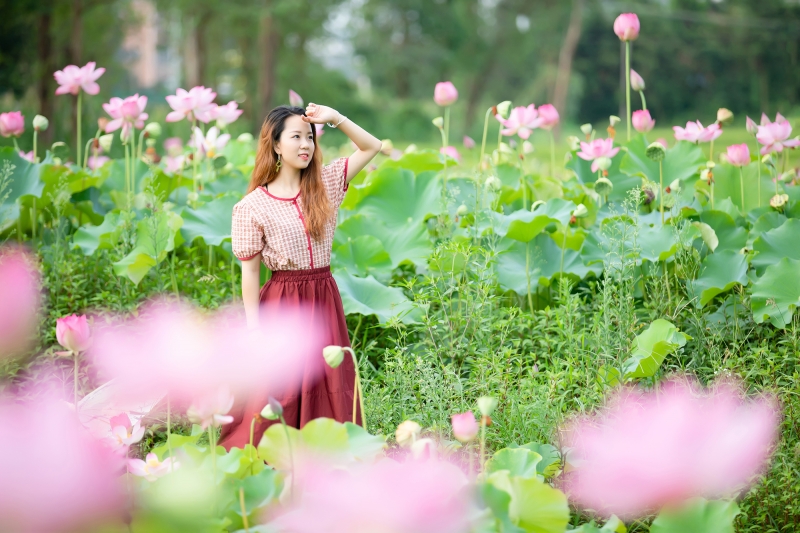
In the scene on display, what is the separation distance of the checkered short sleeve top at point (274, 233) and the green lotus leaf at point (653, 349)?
88 centimetres

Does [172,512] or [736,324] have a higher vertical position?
[736,324]

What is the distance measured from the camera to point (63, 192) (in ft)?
10.5

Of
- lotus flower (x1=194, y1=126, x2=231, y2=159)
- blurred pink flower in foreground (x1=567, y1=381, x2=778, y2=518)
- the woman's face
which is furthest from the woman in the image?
lotus flower (x1=194, y1=126, x2=231, y2=159)

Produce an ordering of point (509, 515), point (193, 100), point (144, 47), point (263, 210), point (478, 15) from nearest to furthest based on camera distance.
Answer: point (509, 515)
point (263, 210)
point (193, 100)
point (478, 15)
point (144, 47)

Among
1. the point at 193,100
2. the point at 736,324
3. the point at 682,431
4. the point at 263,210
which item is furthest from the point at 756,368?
the point at 193,100

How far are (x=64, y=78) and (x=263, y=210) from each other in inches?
65.9

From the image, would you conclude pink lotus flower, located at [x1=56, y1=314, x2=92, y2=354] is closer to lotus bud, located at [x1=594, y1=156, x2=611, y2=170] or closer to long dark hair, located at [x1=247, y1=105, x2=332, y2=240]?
long dark hair, located at [x1=247, y1=105, x2=332, y2=240]

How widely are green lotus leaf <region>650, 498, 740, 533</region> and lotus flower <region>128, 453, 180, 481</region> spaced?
816 millimetres

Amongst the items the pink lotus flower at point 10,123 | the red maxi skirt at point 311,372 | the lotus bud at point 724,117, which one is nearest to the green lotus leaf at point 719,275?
the lotus bud at point 724,117

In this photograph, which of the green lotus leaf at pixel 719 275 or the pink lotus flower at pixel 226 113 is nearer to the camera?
the green lotus leaf at pixel 719 275

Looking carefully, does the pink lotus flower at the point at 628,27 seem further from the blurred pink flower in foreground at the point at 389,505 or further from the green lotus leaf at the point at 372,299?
the blurred pink flower in foreground at the point at 389,505

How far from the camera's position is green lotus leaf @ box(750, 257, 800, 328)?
7.54ft

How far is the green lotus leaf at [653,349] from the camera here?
79.4 inches

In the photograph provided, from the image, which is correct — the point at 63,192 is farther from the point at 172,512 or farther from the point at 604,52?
the point at 604,52
